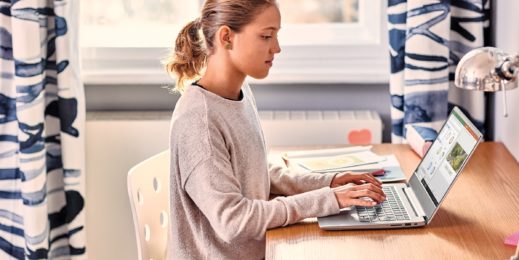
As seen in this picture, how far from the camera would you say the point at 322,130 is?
2.48m

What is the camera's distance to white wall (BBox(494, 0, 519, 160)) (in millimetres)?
1995

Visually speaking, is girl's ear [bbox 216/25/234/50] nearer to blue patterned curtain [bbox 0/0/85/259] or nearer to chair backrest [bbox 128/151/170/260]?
chair backrest [bbox 128/151/170/260]

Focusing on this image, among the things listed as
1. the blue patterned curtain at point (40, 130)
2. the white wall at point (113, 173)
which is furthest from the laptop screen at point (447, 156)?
the blue patterned curtain at point (40, 130)

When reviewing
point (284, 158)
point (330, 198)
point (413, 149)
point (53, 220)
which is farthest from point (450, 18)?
point (53, 220)

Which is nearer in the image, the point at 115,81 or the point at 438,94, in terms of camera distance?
the point at 438,94

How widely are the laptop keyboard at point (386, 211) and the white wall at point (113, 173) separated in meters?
1.03

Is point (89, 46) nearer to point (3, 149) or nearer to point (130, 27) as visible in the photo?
point (130, 27)

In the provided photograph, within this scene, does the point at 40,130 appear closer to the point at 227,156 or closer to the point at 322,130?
the point at 322,130

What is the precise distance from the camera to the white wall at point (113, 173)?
8.32ft

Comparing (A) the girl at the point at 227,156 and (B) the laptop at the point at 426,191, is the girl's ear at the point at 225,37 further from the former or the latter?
(B) the laptop at the point at 426,191

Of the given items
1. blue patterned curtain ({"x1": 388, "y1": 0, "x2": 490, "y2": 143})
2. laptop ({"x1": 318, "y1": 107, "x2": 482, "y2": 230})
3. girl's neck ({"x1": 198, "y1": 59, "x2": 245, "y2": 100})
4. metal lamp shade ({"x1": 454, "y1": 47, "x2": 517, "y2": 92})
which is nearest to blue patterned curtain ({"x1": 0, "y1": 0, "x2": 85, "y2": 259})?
girl's neck ({"x1": 198, "y1": 59, "x2": 245, "y2": 100})

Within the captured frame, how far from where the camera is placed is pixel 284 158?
204 centimetres

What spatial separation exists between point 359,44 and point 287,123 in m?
0.34

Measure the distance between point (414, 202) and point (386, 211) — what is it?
9 cm
